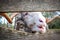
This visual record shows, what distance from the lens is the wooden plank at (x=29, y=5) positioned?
91cm

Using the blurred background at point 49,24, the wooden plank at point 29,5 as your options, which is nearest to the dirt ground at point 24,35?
the blurred background at point 49,24

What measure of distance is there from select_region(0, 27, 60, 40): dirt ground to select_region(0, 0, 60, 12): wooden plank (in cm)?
14

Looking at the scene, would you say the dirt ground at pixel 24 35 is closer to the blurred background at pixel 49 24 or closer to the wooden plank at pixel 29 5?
the blurred background at pixel 49 24

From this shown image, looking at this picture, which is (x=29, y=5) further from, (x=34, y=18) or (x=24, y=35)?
(x=24, y=35)

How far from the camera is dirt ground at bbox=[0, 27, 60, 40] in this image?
0.89m

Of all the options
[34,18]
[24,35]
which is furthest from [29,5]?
[24,35]

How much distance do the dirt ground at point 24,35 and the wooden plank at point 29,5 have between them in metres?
0.14

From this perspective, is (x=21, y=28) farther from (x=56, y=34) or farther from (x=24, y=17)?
(x=56, y=34)

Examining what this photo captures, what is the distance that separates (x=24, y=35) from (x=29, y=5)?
0.68ft

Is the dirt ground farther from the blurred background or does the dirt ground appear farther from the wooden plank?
the wooden plank

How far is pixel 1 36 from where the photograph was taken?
888mm

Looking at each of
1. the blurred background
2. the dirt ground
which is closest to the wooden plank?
the blurred background

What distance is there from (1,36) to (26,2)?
11.2 inches

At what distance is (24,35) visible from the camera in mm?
898
